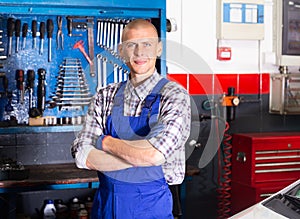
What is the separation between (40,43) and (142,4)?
748 millimetres

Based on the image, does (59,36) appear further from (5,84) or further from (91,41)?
(5,84)

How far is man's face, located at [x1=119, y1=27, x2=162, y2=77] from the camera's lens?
1.93m

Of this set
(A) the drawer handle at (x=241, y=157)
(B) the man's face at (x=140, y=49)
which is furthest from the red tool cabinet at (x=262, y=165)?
(B) the man's face at (x=140, y=49)

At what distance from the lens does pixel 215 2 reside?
3.72 meters

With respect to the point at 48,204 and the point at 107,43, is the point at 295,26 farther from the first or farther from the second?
the point at 48,204

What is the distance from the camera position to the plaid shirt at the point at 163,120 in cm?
184

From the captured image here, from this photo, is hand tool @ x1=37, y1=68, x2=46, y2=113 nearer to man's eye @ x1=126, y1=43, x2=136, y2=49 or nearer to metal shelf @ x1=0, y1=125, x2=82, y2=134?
metal shelf @ x1=0, y1=125, x2=82, y2=134

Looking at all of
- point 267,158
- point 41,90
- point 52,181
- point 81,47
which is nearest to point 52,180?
point 52,181

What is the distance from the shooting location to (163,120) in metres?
1.86

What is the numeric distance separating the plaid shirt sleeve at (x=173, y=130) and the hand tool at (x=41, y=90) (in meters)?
1.49

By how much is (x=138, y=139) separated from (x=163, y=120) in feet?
0.50

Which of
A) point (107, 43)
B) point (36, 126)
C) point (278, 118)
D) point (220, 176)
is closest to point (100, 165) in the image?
point (36, 126)

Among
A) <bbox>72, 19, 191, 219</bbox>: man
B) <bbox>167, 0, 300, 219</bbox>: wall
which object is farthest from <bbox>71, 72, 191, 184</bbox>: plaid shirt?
<bbox>167, 0, 300, 219</bbox>: wall

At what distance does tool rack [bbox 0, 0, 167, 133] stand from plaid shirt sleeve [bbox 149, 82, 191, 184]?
1225 millimetres
